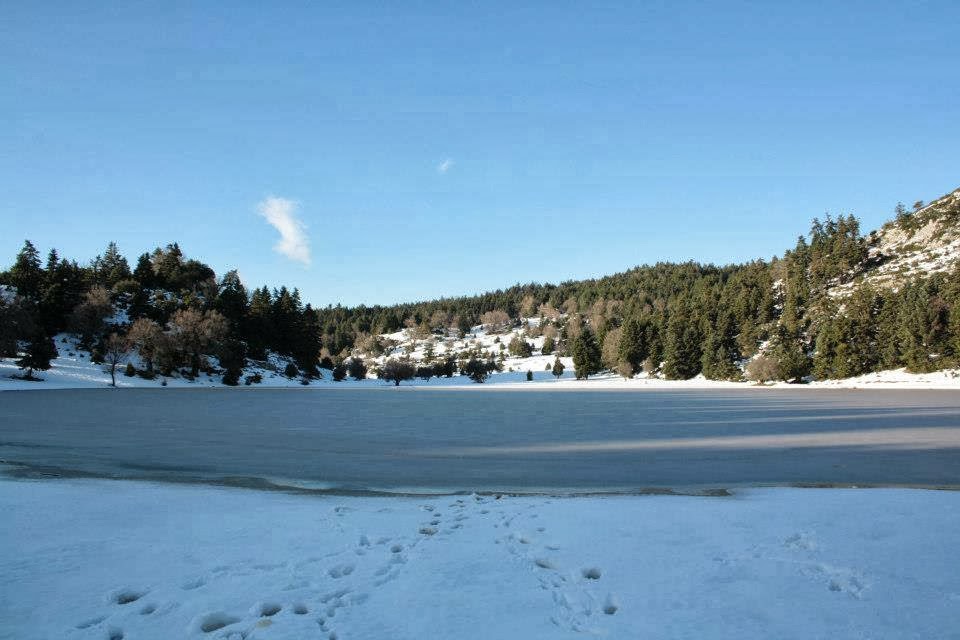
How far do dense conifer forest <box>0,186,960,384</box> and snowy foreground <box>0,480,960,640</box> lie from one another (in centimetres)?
6385

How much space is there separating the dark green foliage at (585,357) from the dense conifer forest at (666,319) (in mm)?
301

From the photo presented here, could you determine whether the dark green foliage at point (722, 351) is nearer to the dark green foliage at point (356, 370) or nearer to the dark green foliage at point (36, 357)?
the dark green foliage at point (356, 370)

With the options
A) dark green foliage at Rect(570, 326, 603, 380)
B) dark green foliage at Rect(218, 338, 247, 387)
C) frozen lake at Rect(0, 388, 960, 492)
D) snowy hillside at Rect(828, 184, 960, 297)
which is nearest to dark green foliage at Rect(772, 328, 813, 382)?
snowy hillside at Rect(828, 184, 960, 297)

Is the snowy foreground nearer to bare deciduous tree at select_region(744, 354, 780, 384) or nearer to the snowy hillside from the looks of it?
bare deciduous tree at select_region(744, 354, 780, 384)

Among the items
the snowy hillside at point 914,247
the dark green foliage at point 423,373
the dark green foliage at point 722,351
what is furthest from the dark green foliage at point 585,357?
the snowy hillside at point 914,247

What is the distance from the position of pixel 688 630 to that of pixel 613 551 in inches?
73.0

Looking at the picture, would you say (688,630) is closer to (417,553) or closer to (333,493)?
(417,553)

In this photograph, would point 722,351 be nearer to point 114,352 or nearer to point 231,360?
point 231,360

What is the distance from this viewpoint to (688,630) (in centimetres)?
419

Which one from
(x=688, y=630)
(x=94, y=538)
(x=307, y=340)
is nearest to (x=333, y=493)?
(x=94, y=538)

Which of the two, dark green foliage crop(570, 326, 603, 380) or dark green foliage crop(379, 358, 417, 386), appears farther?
dark green foliage crop(570, 326, 603, 380)

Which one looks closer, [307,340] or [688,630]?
[688,630]

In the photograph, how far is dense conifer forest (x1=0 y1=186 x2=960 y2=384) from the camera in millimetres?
65688

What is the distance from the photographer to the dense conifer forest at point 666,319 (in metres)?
65.7
